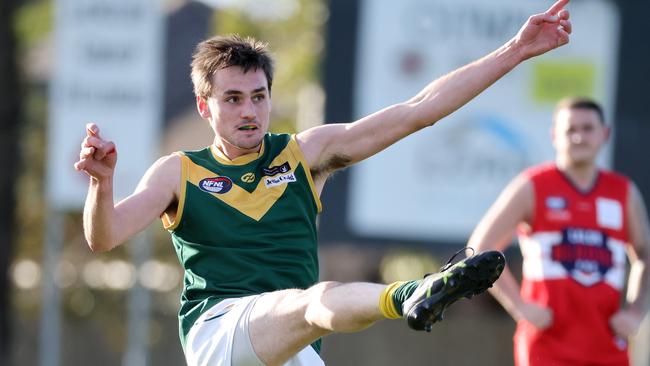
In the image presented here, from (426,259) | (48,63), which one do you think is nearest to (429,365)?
(426,259)

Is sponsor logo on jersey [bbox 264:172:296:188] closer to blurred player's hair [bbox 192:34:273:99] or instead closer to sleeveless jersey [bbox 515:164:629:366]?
blurred player's hair [bbox 192:34:273:99]

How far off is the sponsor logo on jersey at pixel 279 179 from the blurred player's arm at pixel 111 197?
417mm

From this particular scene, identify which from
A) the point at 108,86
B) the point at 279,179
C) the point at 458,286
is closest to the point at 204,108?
the point at 279,179

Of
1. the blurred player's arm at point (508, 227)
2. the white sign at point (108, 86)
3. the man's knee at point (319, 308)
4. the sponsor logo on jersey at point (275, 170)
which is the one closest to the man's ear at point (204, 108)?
the sponsor logo on jersey at point (275, 170)

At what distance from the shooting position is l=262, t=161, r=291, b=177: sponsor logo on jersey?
6.27 meters

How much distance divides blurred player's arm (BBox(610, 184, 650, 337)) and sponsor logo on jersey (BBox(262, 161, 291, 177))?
2344 millimetres

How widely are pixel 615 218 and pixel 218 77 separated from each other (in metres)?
2.72

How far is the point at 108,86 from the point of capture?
1270 centimetres

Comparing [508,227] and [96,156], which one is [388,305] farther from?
[508,227]

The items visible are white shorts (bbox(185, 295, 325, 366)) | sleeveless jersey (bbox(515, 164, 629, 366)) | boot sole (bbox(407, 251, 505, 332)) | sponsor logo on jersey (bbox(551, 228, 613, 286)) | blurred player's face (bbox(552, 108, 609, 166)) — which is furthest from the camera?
blurred player's face (bbox(552, 108, 609, 166))

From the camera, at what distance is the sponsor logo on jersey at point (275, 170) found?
20.6 ft

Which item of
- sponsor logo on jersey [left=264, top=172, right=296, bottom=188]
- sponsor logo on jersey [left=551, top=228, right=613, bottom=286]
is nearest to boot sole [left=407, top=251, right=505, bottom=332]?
sponsor logo on jersey [left=264, top=172, right=296, bottom=188]

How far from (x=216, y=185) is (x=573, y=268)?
2369mm

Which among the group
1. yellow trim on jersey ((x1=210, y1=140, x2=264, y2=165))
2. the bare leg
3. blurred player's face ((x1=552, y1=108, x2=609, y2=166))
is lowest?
the bare leg
